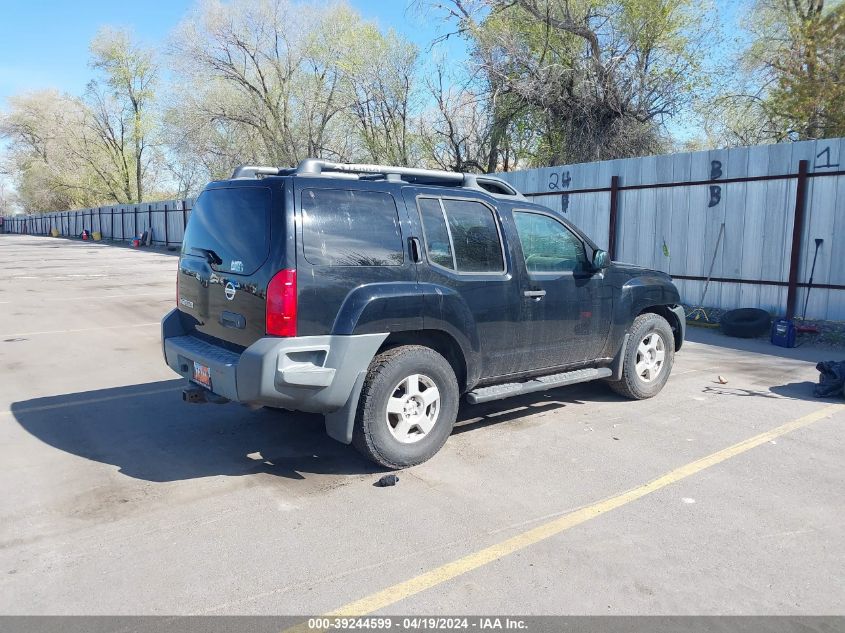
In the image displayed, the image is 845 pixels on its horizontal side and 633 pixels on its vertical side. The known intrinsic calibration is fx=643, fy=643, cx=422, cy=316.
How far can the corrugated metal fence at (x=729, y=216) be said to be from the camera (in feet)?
31.7

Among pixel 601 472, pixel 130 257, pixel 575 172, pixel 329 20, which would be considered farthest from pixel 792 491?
pixel 329 20

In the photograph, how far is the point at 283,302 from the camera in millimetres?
3941

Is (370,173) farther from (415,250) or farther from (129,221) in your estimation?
(129,221)

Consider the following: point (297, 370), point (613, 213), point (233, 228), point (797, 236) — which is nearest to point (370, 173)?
point (233, 228)

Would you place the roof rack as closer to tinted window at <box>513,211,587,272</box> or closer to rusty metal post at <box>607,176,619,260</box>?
tinted window at <box>513,211,587,272</box>

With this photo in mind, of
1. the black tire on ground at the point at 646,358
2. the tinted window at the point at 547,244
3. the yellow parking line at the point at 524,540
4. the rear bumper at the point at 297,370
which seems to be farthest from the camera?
the black tire on ground at the point at 646,358

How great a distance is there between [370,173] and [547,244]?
1643mm

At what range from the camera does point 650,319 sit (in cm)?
627

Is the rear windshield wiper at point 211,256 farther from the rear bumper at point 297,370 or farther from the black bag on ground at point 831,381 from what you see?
the black bag on ground at point 831,381

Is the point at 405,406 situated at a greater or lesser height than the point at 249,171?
lesser

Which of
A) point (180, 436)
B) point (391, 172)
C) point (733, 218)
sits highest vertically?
point (733, 218)

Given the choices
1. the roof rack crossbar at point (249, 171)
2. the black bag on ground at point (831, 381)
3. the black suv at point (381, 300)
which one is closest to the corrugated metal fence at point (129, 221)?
the roof rack crossbar at point (249, 171)

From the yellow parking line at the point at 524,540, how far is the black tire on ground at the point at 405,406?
1.16m

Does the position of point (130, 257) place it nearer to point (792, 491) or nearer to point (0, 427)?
point (0, 427)
